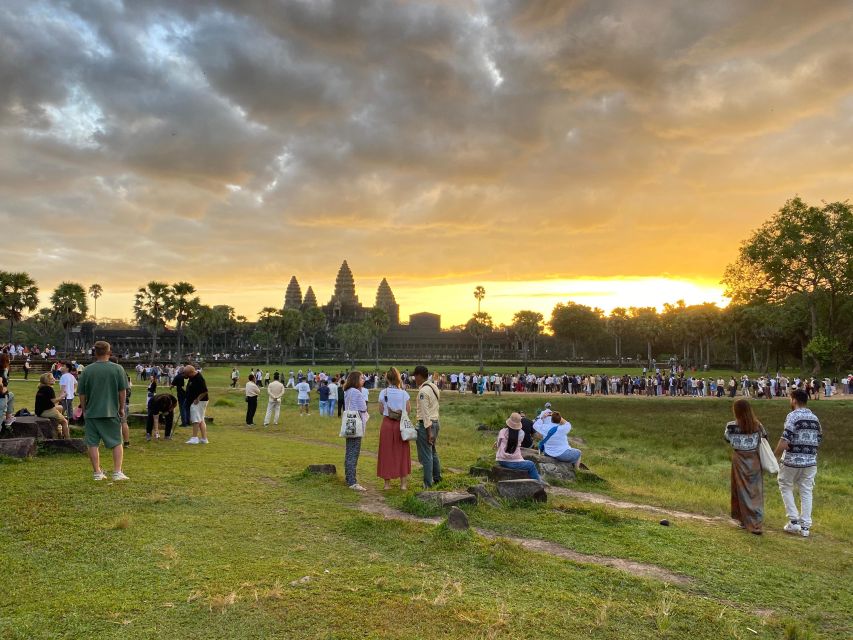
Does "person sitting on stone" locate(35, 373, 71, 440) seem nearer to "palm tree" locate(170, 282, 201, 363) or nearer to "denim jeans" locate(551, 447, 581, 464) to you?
"denim jeans" locate(551, 447, 581, 464)

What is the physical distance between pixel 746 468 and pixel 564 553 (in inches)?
146

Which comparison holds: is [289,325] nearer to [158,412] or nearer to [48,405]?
[158,412]

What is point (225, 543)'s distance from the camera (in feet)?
20.5

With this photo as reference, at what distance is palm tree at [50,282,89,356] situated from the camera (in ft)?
232

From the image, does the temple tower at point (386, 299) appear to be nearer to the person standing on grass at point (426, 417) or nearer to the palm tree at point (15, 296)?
the palm tree at point (15, 296)

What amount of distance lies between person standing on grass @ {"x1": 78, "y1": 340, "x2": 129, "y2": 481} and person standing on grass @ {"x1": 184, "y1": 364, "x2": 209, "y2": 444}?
460 cm

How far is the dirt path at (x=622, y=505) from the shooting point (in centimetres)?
917

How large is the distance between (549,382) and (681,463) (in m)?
29.5

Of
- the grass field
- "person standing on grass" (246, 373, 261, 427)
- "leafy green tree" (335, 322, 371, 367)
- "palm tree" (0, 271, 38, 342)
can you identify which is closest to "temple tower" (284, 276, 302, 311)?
"leafy green tree" (335, 322, 371, 367)

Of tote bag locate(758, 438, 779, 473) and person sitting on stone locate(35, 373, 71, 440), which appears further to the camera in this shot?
person sitting on stone locate(35, 373, 71, 440)

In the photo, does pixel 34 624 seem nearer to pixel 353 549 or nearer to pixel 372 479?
pixel 353 549

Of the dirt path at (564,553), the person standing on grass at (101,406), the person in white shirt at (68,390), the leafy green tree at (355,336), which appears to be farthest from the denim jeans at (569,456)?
the leafy green tree at (355,336)

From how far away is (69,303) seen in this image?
233 feet

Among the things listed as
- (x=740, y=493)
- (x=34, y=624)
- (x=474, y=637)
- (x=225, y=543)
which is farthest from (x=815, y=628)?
(x=34, y=624)
